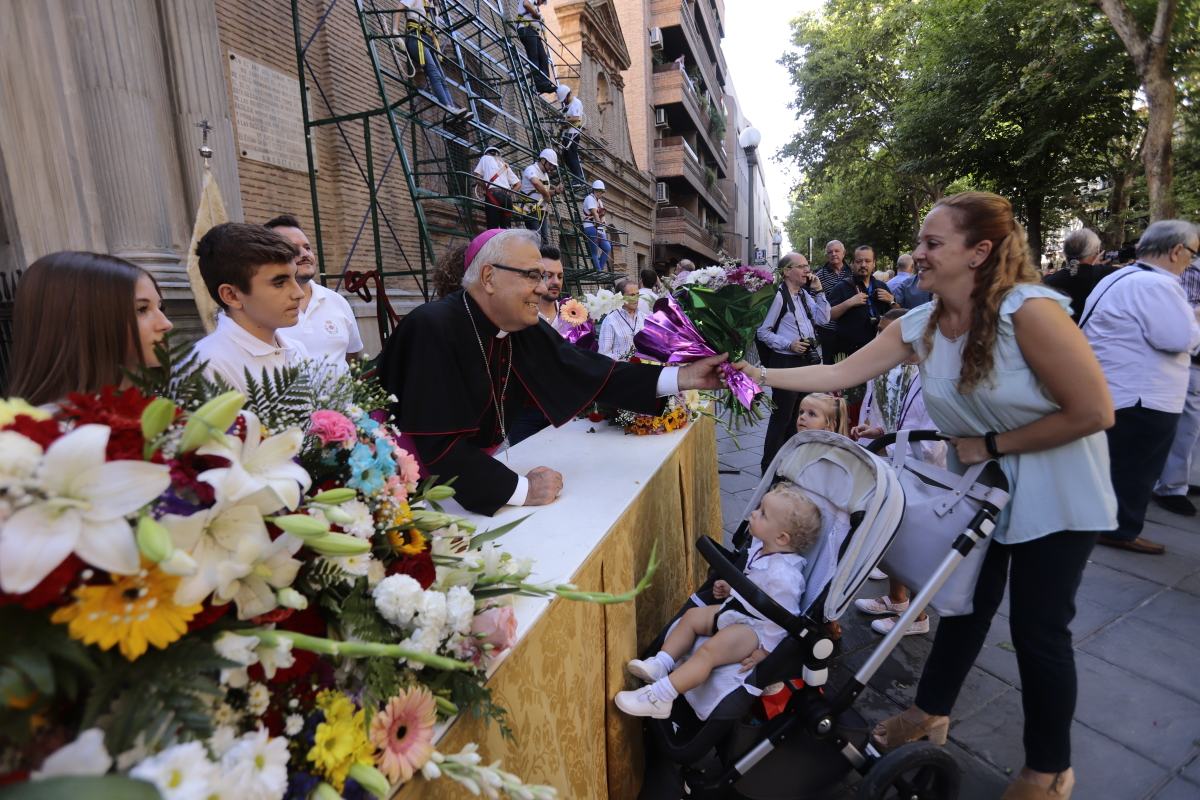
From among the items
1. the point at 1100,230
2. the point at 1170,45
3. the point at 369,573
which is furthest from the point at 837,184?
the point at 369,573

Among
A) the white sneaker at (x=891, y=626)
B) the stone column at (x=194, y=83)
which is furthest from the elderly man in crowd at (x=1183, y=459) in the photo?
the stone column at (x=194, y=83)

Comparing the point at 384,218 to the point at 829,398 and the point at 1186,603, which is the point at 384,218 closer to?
the point at 829,398

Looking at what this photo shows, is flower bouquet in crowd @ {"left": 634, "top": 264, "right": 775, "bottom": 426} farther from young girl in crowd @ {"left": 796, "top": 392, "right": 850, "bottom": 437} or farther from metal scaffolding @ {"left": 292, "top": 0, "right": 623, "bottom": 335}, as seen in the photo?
metal scaffolding @ {"left": 292, "top": 0, "right": 623, "bottom": 335}

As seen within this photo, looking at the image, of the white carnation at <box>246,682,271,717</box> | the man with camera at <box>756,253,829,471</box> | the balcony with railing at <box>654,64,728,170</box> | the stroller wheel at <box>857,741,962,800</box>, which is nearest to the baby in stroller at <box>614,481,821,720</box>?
the stroller wheel at <box>857,741,962,800</box>

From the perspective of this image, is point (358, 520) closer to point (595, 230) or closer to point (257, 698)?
point (257, 698)

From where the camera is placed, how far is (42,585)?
1.86 feet

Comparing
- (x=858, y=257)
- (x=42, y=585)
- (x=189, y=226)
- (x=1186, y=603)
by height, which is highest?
(x=189, y=226)

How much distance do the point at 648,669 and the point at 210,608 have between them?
5.31 feet

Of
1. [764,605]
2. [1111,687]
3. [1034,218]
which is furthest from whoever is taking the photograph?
[1034,218]

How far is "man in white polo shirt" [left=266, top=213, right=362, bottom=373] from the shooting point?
3.13m

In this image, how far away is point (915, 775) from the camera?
1969 millimetres

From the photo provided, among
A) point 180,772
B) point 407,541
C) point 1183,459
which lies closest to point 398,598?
point 407,541

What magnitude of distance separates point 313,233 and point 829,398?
18.5 ft

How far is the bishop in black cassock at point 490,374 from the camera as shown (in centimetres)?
207
